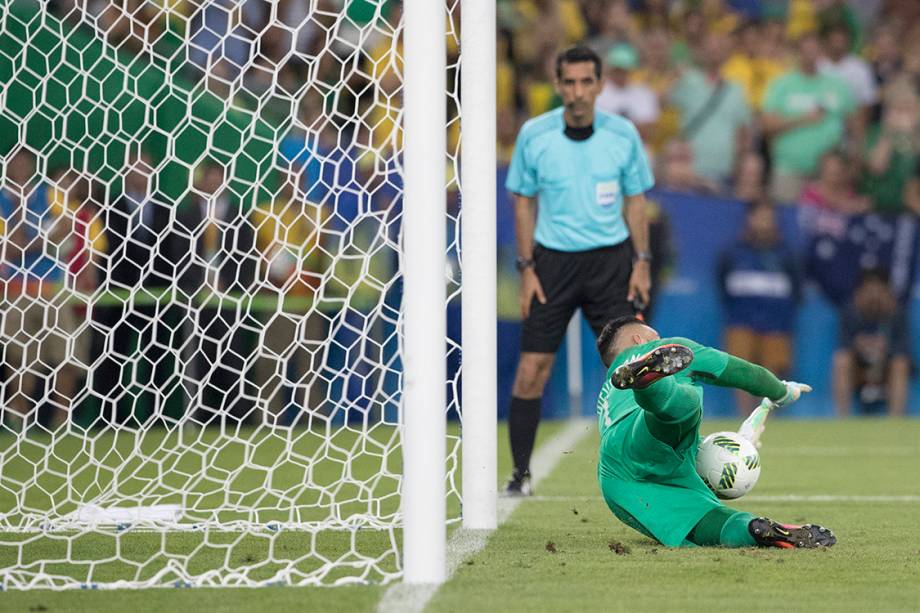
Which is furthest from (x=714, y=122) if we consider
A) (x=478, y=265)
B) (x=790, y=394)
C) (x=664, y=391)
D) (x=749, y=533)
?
(x=664, y=391)

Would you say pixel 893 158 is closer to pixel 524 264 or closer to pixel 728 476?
pixel 524 264

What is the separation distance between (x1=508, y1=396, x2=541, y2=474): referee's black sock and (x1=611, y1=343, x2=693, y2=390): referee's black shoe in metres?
3.06

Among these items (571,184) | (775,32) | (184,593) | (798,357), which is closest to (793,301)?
(798,357)

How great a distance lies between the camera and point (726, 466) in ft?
20.5

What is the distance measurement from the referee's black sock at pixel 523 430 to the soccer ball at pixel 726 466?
2.05 m

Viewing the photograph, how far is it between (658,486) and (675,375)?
60 cm

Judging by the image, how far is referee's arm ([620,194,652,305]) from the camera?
328 inches

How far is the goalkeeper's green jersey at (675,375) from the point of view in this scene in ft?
17.6

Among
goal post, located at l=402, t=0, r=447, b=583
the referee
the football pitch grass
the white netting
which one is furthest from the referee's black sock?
goal post, located at l=402, t=0, r=447, b=583

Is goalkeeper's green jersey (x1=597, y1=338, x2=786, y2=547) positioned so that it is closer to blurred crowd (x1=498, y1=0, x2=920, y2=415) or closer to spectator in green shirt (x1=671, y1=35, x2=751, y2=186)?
blurred crowd (x1=498, y1=0, x2=920, y2=415)

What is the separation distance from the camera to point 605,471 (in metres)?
6.16

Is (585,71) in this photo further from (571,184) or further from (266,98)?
(266,98)

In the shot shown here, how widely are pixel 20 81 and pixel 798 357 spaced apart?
864 cm

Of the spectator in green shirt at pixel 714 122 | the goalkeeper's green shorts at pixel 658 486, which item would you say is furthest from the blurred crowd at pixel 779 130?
the goalkeeper's green shorts at pixel 658 486
